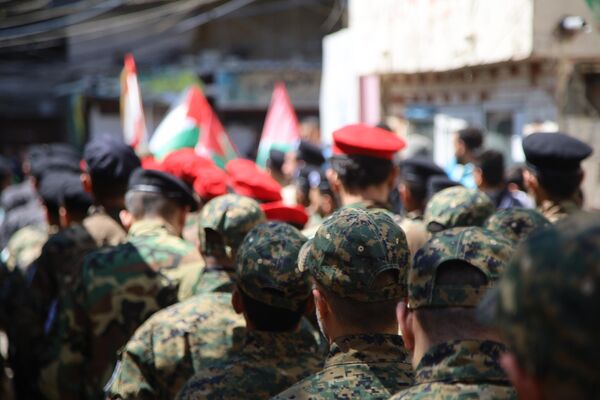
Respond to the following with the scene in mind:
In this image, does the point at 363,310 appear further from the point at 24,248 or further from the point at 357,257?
the point at 24,248

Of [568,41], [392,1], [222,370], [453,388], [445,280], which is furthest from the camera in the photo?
[392,1]

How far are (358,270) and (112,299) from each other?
1.69 m

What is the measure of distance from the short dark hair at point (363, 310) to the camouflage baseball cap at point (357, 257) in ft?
0.05

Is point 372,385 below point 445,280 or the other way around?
below

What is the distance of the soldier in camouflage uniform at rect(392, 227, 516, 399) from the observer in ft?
6.55

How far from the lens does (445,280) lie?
2115 millimetres

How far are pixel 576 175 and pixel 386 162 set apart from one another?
3.34ft

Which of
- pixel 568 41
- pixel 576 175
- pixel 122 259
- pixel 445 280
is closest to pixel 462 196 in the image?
pixel 576 175

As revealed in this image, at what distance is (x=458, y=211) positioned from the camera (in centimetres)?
394

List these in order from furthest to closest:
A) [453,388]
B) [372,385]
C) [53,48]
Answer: [53,48] → [372,385] → [453,388]

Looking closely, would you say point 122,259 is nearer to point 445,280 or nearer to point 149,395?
point 149,395

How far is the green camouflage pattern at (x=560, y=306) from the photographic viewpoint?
1.19 meters

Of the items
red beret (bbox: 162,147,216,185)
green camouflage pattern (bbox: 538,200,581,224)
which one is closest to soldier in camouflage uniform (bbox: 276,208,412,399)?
green camouflage pattern (bbox: 538,200,581,224)

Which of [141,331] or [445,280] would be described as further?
Result: [141,331]
